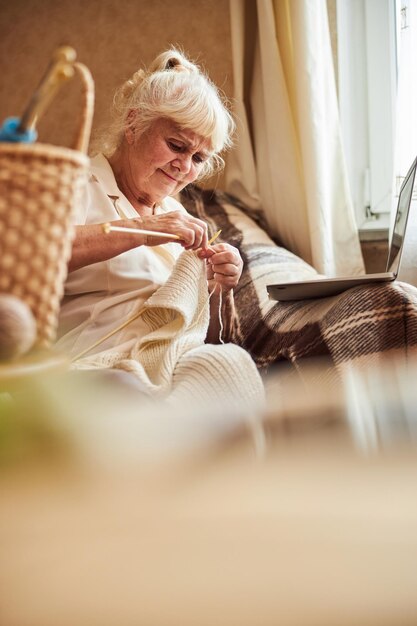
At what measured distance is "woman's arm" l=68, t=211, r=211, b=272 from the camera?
131cm

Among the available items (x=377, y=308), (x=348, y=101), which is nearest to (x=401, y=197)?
(x=377, y=308)

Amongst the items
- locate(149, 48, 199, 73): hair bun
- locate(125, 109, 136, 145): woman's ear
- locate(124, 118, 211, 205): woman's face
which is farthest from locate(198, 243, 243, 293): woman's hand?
locate(149, 48, 199, 73): hair bun

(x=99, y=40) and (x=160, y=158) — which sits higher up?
(x=99, y=40)

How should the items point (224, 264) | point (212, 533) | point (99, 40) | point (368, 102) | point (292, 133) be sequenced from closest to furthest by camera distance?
1. point (212, 533)
2. point (224, 264)
3. point (292, 133)
4. point (368, 102)
5. point (99, 40)

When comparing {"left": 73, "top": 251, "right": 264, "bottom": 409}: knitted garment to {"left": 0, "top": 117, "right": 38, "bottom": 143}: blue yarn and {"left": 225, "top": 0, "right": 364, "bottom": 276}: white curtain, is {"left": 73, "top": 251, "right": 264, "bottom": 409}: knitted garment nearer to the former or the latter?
{"left": 0, "top": 117, "right": 38, "bottom": 143}: blue yarn

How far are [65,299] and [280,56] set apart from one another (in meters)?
1.43

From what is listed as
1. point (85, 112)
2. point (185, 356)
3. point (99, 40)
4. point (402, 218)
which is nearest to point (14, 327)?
point (85, 112)

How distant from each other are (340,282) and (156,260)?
0.42m

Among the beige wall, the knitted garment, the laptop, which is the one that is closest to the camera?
the knitted garment

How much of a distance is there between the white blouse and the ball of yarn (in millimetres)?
712

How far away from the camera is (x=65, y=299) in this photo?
5.04ft

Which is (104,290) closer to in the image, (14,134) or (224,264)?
(224,264)

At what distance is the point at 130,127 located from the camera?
1712mm

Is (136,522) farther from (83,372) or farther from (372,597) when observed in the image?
(83,372)
